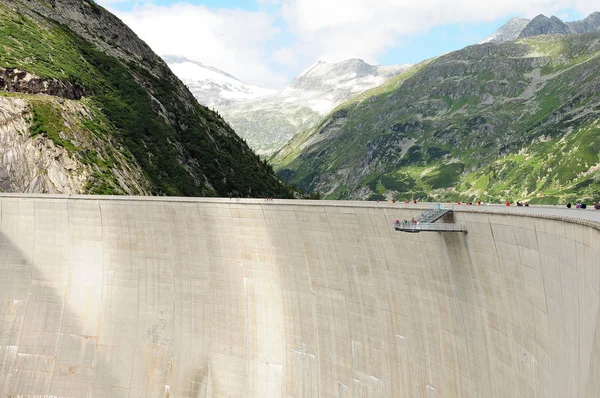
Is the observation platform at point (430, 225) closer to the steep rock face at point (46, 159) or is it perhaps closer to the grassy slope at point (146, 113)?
the steep rock face at point (46, 159)

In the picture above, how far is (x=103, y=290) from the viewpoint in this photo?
46.8 meters

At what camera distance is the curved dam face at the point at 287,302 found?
2148cm

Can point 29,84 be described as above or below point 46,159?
above

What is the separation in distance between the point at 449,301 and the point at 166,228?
74.1 feet

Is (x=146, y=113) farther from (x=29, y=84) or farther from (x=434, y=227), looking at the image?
(x=434, y=227)

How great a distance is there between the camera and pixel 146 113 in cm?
9312

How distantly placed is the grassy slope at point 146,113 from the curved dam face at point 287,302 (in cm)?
2994

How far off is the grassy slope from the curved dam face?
29936 mm

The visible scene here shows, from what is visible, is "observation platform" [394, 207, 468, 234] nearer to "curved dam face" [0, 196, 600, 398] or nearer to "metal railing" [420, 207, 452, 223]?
"metal railing" [420, 207, 452, 223]

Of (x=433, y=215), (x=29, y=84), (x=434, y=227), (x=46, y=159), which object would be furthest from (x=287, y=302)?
(x=29, y=84)

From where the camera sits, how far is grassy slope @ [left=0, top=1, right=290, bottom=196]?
81.1 m

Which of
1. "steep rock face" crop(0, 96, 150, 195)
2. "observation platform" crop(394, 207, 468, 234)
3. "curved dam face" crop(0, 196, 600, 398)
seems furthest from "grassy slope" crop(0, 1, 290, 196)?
"observation platform" crop(394, 207, 468, 234)

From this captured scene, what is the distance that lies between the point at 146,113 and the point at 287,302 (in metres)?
61.5

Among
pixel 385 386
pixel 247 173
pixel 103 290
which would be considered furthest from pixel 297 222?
pixel 247 173
